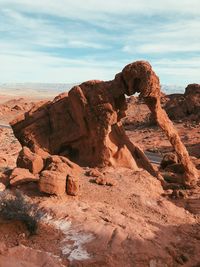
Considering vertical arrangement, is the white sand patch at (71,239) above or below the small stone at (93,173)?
below

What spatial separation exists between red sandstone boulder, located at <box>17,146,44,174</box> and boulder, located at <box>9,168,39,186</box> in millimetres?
373

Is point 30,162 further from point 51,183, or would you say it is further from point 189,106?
point 189,106

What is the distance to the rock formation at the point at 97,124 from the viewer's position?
14.2 m

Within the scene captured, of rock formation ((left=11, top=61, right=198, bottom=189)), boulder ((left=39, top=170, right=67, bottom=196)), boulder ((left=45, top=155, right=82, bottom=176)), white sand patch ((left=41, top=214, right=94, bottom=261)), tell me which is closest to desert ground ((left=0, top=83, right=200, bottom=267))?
white sand patch ((left=41, top=214, right=94, bottom=261))

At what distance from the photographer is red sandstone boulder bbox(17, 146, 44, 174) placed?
44.1 feet

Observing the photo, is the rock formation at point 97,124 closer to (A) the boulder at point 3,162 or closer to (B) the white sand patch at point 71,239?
(A) the boulder at point 3,162

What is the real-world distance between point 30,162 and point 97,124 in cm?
269

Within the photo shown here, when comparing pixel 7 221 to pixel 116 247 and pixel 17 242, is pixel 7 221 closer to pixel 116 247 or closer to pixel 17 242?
pixel 17 242

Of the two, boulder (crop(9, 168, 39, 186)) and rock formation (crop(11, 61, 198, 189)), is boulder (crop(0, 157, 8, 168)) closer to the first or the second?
rock formation (crop(11, 61, 198, 189))

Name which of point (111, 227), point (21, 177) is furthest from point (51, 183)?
point (111, 227)

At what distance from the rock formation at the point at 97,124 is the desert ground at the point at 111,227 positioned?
82 cm

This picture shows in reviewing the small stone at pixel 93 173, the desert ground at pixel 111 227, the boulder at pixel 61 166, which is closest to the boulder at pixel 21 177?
the desert ground at pixel 111 227

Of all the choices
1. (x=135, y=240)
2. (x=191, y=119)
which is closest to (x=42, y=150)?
(x=135, y=240)

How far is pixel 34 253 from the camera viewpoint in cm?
866
